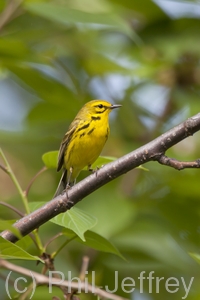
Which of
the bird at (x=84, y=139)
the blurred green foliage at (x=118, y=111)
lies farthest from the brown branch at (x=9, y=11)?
the bird at (x=84, y=139)

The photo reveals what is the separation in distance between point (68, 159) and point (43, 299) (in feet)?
4.71

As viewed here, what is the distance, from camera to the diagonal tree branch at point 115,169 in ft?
7.84

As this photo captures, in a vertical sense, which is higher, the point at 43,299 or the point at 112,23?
the point at 112,23

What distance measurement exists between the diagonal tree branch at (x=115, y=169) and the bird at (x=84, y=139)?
1.66 metres

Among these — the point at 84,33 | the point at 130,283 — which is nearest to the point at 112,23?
the point at 84,33

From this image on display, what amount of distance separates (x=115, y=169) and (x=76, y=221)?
303 millimetres

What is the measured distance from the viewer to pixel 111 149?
5.08 meters

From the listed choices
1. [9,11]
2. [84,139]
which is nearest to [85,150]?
[84,139]

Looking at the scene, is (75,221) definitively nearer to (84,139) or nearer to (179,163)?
(179,163)

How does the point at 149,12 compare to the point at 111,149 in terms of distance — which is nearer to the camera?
the point at 149,12

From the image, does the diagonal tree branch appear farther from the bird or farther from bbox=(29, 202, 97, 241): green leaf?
the bird

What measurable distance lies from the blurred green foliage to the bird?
0.13 meters

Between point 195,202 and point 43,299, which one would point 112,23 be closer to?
point 195,202

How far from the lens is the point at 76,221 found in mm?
2404
